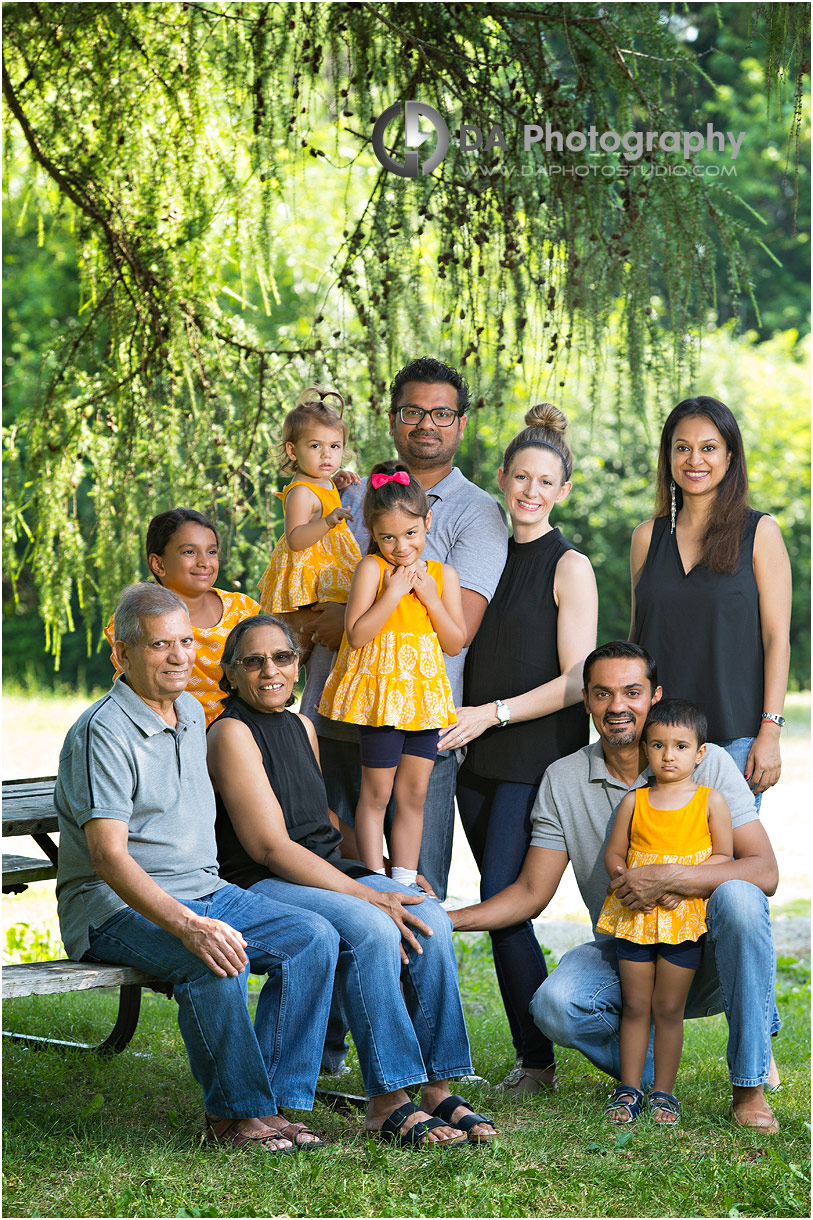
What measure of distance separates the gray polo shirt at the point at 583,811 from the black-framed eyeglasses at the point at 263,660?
2.41 ft

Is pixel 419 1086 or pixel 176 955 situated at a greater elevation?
pixel 176 955

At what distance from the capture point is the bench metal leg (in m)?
3.79

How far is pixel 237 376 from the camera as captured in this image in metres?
4.68

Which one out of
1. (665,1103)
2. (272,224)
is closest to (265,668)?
(665,1103)

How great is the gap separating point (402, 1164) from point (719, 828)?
105 cm

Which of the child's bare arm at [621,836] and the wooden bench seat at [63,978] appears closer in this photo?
the wooden bench seat at [63,978]

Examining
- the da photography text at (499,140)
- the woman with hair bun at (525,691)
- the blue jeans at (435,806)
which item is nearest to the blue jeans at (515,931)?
the woman with hair bun at (525,691)

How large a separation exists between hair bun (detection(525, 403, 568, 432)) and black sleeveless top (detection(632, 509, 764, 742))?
0.56m

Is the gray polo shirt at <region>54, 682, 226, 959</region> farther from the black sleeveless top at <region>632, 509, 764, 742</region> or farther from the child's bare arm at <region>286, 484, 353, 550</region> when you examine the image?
the black sleeveless top at <region>632, 509, 764, 742</region>

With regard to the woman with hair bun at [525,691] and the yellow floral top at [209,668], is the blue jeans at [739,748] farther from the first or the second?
the yellow floral top at [209,668]

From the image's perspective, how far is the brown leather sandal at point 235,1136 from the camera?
2.66m

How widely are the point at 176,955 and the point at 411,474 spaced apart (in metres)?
1.40

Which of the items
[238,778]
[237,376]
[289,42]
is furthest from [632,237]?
[238,778]

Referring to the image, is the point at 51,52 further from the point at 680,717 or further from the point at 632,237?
the point at 680,717
